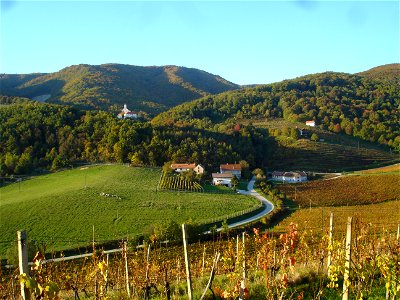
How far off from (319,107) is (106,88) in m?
82.7

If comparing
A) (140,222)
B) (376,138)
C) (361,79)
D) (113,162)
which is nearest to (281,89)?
(361,79)

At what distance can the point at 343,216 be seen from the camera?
110ft

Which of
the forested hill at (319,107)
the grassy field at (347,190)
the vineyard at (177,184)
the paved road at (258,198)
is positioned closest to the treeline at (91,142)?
the vineyard at (177,184)

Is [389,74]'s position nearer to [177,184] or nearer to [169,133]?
[169,133]

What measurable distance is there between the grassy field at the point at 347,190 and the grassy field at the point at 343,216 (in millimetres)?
2194

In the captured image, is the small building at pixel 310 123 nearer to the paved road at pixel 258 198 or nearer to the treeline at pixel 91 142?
the treeline at pixel 91 142

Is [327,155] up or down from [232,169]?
up

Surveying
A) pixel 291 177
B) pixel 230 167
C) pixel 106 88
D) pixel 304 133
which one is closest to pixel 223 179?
pixel 230 167

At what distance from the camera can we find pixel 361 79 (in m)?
126

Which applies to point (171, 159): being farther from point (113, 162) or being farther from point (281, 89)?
point (281, 89)

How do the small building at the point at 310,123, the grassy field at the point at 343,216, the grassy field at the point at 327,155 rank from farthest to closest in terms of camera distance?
the small building at the point at 310,123, the grassy field at the point at 327,155, the grassy field at the point at 343,216

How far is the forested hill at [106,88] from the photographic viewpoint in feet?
416

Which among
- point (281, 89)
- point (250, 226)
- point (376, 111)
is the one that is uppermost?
point (281, 89)

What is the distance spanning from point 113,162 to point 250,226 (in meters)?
29.4
